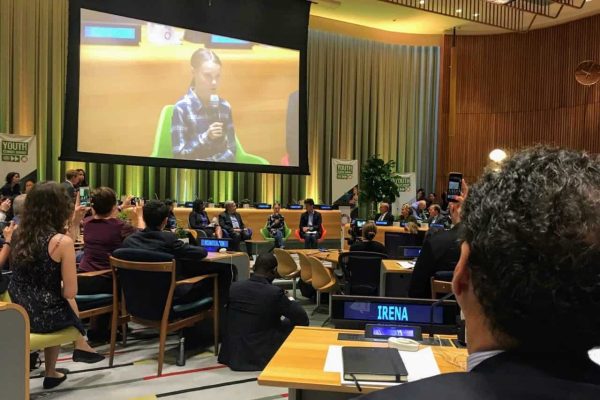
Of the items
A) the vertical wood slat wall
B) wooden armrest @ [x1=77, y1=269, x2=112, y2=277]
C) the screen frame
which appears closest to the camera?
wooden armrest @ [x1=77, y1=269, x2=112, y2=277]

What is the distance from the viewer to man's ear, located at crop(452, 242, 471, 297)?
2.54 ft

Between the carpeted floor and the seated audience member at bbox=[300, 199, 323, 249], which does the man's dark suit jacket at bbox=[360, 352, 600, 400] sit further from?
the seated audience member at bbox=[300, 199, 323, 249]

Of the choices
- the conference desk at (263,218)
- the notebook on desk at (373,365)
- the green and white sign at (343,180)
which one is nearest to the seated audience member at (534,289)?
the notebook on desk at (373,365)

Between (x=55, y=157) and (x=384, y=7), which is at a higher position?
(x=384, y=7)

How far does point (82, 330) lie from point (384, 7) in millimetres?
12203

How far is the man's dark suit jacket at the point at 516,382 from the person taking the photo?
2.01 ft

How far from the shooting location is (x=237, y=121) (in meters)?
10.7

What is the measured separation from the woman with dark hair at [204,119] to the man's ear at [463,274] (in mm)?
9468

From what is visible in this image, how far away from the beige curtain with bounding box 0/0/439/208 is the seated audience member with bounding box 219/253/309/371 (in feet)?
27.3

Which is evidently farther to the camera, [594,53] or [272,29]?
[594,53]

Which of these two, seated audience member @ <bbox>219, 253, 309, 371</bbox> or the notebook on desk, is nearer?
the notebook on desk

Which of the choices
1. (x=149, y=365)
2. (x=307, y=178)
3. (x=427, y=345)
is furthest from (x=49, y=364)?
(x=307, y=178)

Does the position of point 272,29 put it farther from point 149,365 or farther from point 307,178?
point 149,365

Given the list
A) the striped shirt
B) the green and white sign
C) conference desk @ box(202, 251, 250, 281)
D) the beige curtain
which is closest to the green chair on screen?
the striped shirt
